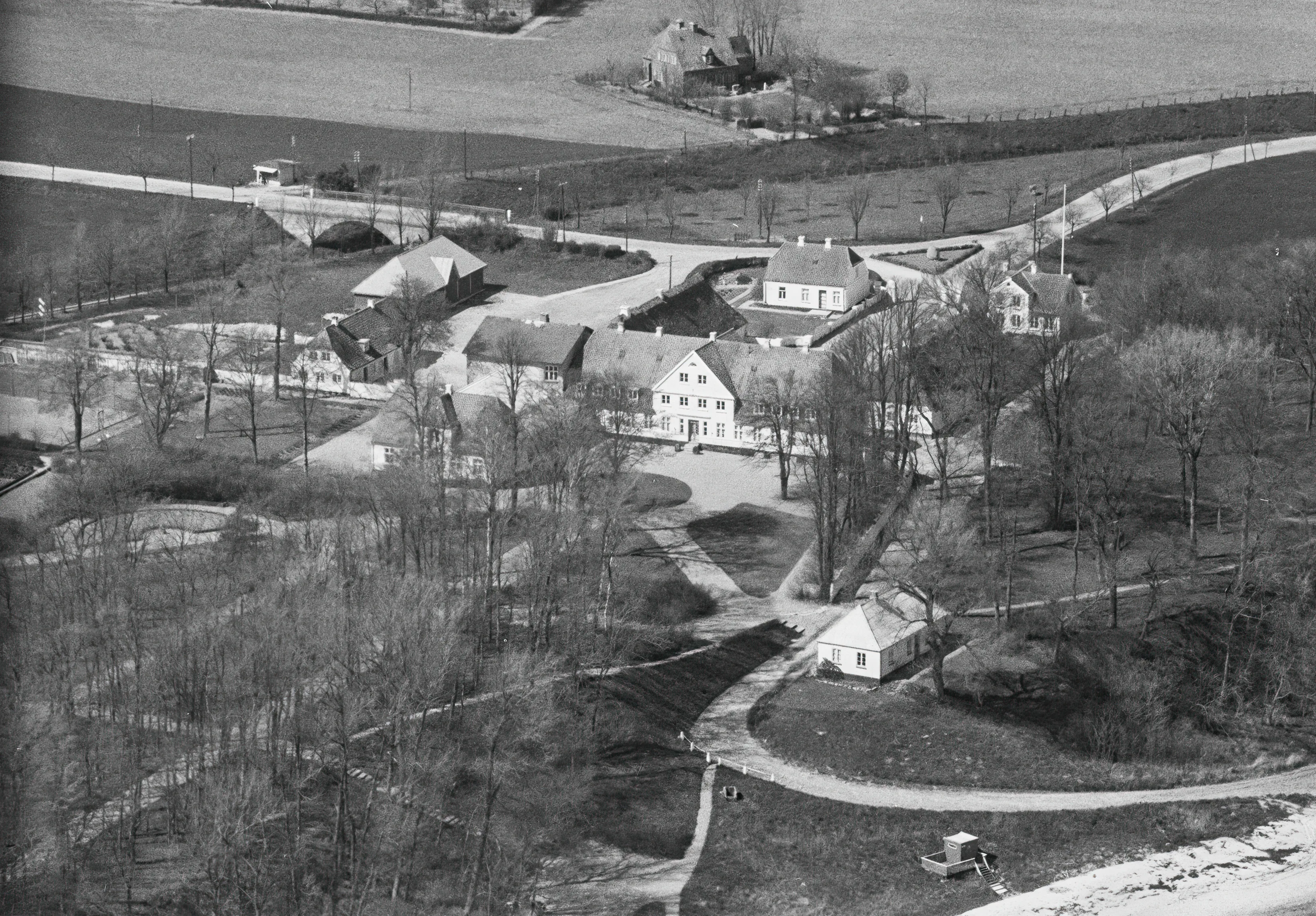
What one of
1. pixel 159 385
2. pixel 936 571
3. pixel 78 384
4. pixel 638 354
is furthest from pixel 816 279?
pixel 78 384

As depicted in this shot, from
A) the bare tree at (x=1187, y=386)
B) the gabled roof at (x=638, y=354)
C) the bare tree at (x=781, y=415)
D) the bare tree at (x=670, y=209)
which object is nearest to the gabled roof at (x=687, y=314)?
the gabled roof at (x=638, y=354)

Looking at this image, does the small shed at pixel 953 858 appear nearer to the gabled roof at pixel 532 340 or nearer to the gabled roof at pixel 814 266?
the gabled roof at pixel 532 340

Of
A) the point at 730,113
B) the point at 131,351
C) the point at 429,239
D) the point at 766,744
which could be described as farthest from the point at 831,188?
the point at 766,744

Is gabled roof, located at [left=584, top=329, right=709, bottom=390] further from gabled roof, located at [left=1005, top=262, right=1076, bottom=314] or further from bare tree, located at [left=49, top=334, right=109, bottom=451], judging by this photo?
bare tree, located at [left=49, top=334, right=109, bottom=451]

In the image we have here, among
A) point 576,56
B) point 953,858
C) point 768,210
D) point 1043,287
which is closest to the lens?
point 953,858

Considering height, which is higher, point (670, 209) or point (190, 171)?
point (190, 171)

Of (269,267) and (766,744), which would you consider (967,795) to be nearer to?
(766,744)

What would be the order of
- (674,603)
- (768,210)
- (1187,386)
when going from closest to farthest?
1. (674,603)
2. (1187,386)
3. (768,210)

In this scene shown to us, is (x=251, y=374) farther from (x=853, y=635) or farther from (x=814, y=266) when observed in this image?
(x=853, y=635)
